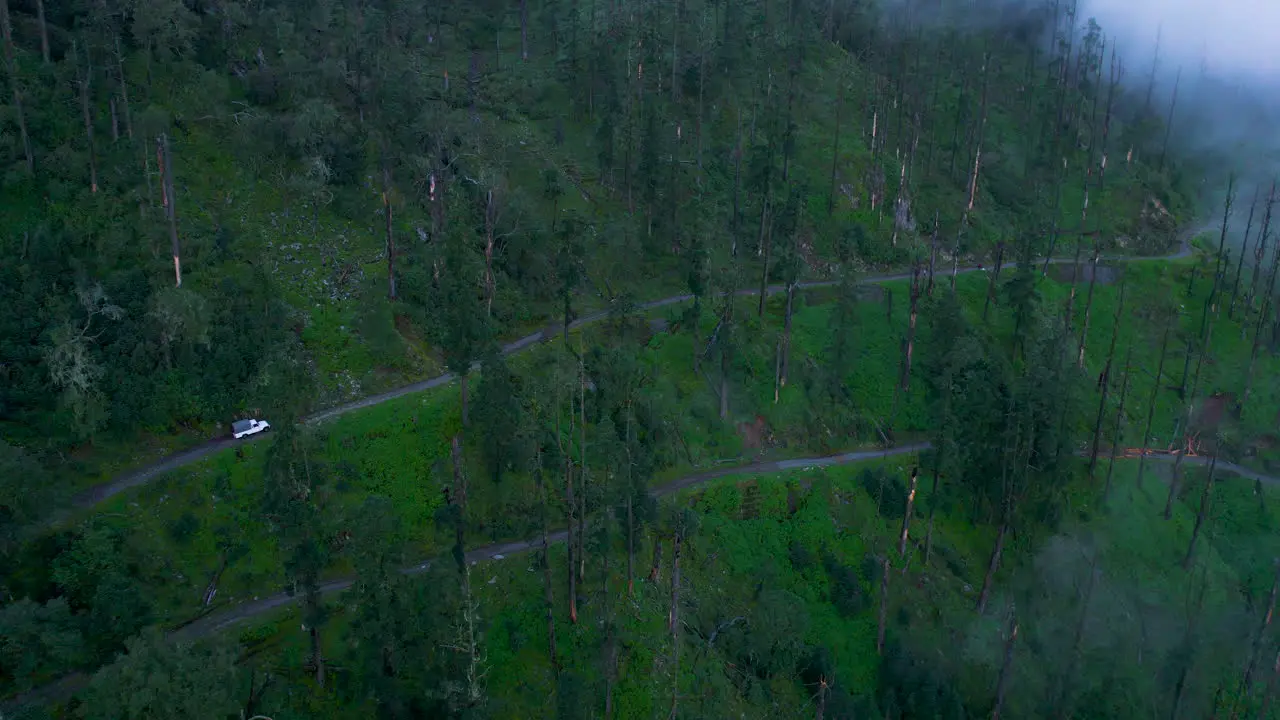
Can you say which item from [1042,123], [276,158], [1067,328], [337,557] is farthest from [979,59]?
[337,557]

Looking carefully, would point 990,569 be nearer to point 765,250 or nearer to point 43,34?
point 765,250

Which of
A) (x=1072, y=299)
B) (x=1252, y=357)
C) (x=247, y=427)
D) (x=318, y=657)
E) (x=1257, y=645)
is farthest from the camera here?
(x=1072, y=299)

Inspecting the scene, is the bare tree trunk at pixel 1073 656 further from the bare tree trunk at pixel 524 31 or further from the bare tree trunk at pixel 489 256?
the bare tree trunk at pixel 524 31

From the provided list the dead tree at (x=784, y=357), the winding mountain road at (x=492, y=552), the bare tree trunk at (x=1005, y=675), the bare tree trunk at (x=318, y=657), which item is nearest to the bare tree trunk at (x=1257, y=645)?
the bare tree trunk at (x=1005, y=675)

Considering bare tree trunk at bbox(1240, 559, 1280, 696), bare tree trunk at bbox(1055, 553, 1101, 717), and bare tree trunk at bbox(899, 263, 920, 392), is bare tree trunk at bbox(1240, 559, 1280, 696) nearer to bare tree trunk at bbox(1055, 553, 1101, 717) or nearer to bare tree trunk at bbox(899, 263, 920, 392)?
bare tree trunk at bbox(1055, 553, 1101, 717)

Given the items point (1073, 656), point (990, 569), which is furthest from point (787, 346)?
point (1073, 656)

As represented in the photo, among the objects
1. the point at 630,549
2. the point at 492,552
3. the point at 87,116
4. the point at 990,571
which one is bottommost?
the point at 990,571

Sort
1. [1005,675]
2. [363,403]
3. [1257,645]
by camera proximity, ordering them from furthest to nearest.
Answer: [363,403], [1005,675], [1257,645]

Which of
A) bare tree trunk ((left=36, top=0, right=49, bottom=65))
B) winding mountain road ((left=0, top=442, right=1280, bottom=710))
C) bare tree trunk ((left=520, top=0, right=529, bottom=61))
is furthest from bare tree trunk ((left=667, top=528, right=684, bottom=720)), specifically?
bare tree trunk ((left=520, top=0, right=529, bottom=61))
